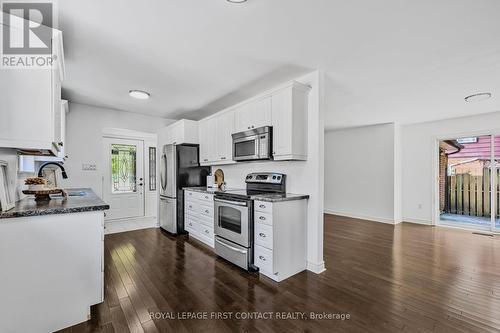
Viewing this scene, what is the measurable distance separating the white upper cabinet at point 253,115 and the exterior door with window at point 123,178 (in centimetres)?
344

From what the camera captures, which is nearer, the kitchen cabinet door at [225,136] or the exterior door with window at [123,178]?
the kitchen cabinet door at [225,136]

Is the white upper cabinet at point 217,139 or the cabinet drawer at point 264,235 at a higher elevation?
the white upper cabinet at point 217,139

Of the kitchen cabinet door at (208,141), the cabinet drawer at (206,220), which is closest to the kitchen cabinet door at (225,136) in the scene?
the kitchen cabinet door at (208,141)

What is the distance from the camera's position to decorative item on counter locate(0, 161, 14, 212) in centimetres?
169

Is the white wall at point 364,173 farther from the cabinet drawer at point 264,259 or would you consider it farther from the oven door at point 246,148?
the cabinet drawer at point 264,259

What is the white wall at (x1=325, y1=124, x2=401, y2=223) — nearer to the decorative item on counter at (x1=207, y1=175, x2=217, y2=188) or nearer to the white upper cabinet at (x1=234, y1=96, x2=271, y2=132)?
the decorative item on counter at (x1=207, y1=175, x2=217, y2=188)

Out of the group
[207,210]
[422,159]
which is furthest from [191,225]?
[422,159]

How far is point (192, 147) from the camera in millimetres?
4793

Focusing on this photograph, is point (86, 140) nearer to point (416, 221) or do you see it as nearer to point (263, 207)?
point (263, 207)

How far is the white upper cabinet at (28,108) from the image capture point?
1636 mm

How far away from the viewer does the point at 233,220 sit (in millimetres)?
3115

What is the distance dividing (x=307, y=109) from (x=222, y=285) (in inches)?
92.5

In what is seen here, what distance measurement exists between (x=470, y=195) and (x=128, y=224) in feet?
27.1

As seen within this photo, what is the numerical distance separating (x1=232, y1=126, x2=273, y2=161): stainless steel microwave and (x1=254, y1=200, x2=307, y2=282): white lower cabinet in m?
0.74
